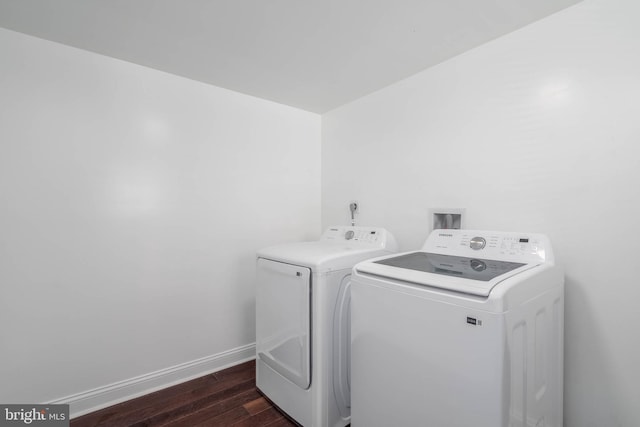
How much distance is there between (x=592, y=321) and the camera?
1299 millimetres

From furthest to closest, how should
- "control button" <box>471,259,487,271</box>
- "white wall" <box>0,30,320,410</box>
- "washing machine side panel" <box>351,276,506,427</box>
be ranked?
"white wall" <box>0,30,320,410</box> → "control button" <box>471,259,487,271</box> → "washing machine side panel" <box>351,276,506,427</box>

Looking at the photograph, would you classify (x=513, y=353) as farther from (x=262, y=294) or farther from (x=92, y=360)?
(x=92, y=360)

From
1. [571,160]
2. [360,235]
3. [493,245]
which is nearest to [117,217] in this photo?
[360,235]

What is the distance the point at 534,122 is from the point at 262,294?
6.12 feet

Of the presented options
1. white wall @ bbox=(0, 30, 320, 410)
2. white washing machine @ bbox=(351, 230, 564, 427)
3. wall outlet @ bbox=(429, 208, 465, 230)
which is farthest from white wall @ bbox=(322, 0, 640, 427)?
white wall @ bbox=(0, 30, 320, 410)

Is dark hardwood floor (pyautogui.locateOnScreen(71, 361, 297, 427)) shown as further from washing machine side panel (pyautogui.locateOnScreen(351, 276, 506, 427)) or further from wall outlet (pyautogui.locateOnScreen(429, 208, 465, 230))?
wall outlet (pyautogui.locateOnScreen(429, 208, 465, 230))

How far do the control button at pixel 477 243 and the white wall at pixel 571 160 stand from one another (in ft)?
0.67

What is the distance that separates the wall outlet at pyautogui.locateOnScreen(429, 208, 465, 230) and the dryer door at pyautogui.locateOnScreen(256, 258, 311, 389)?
0.95 meters

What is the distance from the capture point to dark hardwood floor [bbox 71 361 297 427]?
5.41ft

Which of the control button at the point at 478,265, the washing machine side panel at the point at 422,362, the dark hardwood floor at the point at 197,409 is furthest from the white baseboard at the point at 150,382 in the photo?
the control button at the point at 478,265

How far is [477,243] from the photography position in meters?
1.48

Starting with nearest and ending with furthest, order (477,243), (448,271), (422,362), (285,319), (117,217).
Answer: (422,362) < (448,271) < (477,243) < (285,319) < (117,217)

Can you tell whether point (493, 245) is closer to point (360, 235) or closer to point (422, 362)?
point (422, 362)

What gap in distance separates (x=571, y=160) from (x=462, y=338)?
3.54ft
